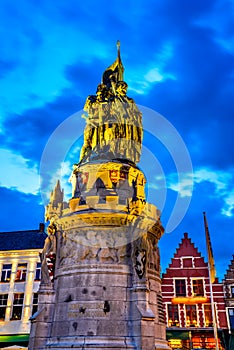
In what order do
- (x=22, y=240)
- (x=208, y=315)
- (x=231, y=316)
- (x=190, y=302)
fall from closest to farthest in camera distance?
(x=231, y=316) → (x=208, y=315) → (x=190, y=302) → (x=22, y=240)

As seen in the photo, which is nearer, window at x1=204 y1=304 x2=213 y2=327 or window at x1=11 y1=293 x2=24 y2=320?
window at x1=11 y1=293 x2=24 y2=320

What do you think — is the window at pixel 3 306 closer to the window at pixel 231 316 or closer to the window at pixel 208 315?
the window at pixel 208 315

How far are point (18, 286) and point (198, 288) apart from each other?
17.8 metres

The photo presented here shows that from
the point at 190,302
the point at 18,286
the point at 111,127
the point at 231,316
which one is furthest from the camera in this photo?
the point at 190,302

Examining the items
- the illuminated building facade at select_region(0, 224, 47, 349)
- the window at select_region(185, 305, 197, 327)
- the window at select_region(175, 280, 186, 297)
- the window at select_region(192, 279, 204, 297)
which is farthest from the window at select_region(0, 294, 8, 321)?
the window at select_region(192, 279, 204, 297)

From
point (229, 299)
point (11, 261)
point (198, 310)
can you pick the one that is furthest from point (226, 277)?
point (11, 261)

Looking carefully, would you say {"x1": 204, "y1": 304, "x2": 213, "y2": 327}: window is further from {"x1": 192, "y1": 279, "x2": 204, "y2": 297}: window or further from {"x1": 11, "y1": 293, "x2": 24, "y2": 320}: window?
{"x1": 11, "y1": 293, "x2": 24, "y2": 320}: window

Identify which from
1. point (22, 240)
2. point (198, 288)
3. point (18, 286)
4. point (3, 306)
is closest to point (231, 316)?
point (198, 288)

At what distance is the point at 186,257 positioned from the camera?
1470 inches

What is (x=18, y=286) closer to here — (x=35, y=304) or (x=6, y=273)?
(x=6, y=273)

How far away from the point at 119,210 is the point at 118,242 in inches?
53.7

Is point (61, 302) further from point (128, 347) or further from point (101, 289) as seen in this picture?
point (128, 347)

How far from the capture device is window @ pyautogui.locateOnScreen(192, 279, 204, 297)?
3550 centimetres

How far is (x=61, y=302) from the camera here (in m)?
14.5
